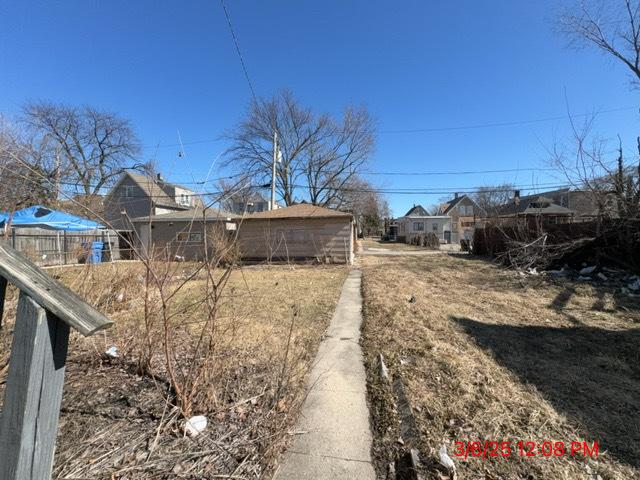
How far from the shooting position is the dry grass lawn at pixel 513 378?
224cm

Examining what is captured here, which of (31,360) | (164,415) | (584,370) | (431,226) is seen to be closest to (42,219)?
(164,415)

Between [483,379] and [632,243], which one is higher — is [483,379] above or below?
below

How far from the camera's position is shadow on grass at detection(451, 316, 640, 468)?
256cm

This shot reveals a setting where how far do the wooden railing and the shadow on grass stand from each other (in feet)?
10.7

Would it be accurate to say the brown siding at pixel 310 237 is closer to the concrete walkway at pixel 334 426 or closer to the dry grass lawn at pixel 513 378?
the dry grass lawn at pixel 513 378

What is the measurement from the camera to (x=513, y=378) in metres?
3.42

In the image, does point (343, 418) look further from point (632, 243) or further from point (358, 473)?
point (632, 243)

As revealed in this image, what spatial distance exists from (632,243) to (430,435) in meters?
11.8

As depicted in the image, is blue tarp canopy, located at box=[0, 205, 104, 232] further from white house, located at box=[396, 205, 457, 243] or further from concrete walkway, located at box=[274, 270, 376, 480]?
white house, located at box=[396, 205, 457, 243]

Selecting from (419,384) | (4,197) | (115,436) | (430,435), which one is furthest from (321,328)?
(4,197)

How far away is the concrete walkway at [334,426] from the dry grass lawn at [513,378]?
0.15 m

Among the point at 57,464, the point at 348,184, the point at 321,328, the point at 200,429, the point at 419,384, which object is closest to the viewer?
the point at 57,464

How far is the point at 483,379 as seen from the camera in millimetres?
3367
